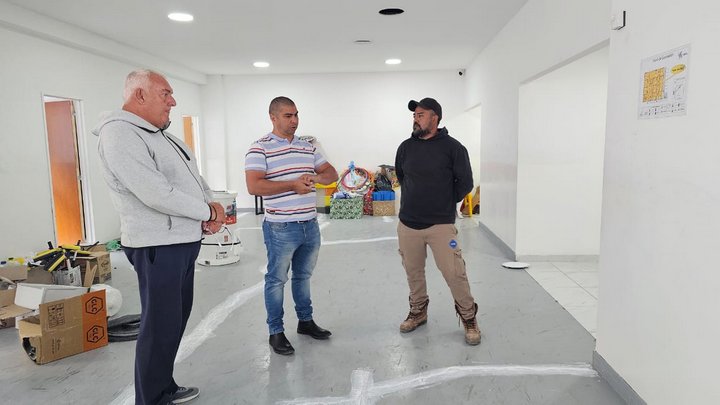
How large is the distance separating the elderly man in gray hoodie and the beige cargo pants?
1292 millimetres

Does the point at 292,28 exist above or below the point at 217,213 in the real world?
above

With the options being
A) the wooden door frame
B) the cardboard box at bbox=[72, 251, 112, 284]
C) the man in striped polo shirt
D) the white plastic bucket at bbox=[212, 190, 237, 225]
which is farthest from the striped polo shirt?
the wooden door frame

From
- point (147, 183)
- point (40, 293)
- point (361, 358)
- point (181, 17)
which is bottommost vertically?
point (361, 358)

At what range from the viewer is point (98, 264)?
4.52m

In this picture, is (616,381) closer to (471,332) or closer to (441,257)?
(471,332)

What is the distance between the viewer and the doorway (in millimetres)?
5756

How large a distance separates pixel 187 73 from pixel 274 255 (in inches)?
257

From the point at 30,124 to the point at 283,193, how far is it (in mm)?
3620

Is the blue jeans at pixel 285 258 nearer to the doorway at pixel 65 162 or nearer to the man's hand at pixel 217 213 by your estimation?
the man's hand at pixel 217 213

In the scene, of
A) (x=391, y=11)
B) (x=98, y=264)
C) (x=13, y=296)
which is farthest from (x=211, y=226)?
(x=391, y=11)

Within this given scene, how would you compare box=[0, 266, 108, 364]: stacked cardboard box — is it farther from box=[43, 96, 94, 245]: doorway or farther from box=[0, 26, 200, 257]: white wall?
box=[43, 96, 94, 245]: doorway

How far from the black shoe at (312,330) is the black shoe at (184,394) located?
0.85m

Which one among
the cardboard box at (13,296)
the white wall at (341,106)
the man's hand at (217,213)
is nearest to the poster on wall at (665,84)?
the man's hand at (217,213)

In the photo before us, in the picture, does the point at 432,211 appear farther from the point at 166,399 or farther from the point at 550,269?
the point at 550,269
